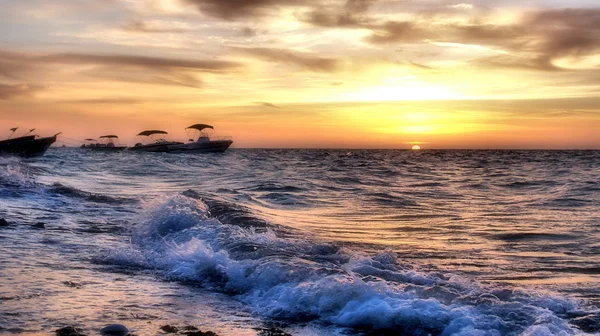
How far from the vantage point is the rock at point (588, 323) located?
20.1 ft

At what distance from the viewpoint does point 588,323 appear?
20.7 ft

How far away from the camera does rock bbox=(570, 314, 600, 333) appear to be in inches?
241

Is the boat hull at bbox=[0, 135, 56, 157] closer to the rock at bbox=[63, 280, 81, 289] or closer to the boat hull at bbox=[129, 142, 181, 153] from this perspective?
the boat hull at bbox=[129, 142, 181, 153]

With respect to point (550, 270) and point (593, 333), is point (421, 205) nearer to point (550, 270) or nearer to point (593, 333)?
point (550, 270)

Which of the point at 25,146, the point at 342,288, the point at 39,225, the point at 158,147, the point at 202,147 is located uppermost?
the point at 25,146

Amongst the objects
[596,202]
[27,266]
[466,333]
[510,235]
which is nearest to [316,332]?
[466,333]

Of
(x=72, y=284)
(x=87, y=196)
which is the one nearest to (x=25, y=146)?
(x=87, y=196)

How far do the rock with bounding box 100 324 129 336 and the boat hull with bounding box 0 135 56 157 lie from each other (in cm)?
4766

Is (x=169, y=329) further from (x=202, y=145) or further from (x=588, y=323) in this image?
(x=202, y=145)

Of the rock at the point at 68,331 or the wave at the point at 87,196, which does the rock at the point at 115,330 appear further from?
the wave at the point at 87,196

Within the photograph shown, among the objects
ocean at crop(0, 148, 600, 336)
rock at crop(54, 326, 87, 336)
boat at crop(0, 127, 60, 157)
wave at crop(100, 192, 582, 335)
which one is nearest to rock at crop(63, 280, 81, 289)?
ocean at crop(0, 148, 600, 336)

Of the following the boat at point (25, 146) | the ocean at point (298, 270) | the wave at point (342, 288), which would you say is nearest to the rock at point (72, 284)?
the ocean at point (298, 270)

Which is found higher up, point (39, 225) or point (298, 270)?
point (298, 270)

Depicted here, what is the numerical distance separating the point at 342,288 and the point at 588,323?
2628 millimetres
